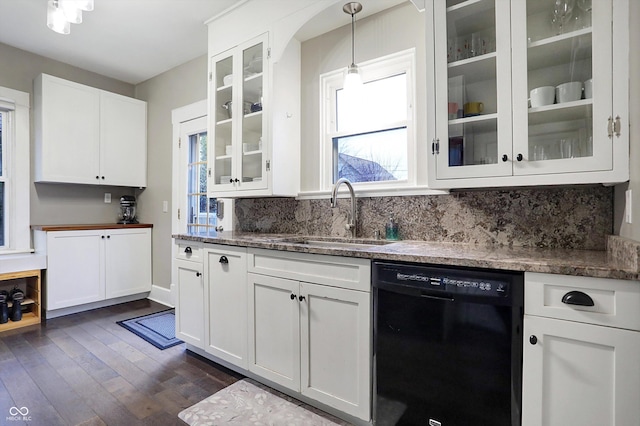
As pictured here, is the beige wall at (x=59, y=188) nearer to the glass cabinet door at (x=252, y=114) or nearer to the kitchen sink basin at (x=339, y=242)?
the glass cabinet door at (x=252, y=114)

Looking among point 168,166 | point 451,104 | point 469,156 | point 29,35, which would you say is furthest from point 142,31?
point 469,156

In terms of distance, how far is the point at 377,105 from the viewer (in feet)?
7.92

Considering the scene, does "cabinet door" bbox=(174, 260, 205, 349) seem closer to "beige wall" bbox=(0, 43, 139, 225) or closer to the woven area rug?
the woven area rug

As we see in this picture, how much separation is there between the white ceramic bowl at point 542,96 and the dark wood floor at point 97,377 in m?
2.33

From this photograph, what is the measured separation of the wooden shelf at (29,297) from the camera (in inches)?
121

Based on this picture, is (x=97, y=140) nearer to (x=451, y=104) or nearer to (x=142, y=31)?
(x=142, y=31)

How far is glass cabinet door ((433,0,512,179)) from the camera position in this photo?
1.61 meters

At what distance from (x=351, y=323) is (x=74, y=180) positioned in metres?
3.50

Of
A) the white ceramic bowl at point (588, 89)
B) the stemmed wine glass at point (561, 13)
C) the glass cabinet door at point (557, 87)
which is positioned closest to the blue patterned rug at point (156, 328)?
the glass cabinet door at point (557, 87)

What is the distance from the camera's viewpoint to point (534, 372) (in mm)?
1229

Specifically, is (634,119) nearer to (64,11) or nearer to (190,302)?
(190,302)

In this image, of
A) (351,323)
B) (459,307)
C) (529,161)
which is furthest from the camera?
(351,323)

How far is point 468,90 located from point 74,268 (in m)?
3.93

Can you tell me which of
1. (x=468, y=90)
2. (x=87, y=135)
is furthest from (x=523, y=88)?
(x=87, y=135)
